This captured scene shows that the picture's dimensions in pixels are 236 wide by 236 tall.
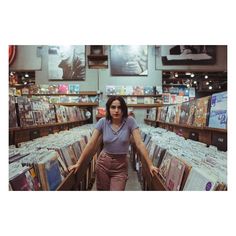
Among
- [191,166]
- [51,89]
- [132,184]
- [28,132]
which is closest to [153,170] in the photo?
[132,184]

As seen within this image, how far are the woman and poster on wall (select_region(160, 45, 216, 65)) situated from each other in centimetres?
50

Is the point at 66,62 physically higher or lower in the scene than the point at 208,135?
higher

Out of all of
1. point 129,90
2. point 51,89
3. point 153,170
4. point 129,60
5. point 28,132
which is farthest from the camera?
point 51,89

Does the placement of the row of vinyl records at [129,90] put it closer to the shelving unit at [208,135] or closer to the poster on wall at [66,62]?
the poster on wall at [66,62]

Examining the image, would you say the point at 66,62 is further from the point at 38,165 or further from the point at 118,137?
the point at 38,165

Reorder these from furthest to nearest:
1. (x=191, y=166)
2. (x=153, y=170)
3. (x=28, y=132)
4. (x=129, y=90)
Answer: (x=129, y=90), (x=28, y=132), (x=153, y=170), (x=191, y=166)

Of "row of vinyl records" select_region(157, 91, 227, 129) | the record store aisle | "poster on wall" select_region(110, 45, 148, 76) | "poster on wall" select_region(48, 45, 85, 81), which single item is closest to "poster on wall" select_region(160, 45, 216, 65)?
"poster on wall" select_region(110, 45, 148, 76)

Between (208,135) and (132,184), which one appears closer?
(208,135)

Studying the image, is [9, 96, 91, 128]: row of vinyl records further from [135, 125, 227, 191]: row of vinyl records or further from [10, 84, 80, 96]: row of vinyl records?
[135, 125, 227, 191]: row of vinyl records

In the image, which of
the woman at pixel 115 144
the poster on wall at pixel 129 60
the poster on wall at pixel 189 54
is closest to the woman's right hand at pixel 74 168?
the woman at pixel 115 144

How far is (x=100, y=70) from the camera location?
87.4 inches

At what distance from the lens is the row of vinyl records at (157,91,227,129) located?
1.41 metres

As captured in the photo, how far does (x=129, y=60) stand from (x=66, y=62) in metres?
0.50
